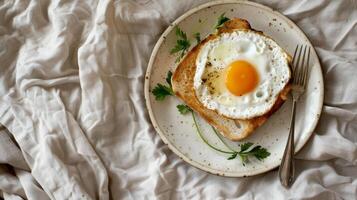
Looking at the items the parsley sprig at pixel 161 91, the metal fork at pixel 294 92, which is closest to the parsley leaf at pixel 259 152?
the metal fork at pixel 294 92

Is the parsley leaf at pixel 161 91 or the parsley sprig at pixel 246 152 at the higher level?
the parsley leaf at pixel 161 91

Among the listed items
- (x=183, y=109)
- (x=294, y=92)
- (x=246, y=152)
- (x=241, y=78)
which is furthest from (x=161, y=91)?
(x=294, y=92)

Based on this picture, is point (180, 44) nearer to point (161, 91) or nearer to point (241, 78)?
point (161, 91)

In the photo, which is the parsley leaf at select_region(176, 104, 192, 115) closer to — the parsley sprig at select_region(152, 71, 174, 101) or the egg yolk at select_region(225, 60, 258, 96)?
the parsley sprig at select_region(152, 71, 174, 101)

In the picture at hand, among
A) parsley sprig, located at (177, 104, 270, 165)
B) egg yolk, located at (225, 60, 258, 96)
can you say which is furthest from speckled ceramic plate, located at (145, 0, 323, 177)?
egg yolk, located at (225, 60, 258, 96)

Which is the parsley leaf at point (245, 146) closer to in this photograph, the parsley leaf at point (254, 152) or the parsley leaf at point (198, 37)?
the parsley leaf at point (254, 152)

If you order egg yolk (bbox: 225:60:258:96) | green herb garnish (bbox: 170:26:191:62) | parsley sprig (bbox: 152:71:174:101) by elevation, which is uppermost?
green herb garnish (bbox: 170:26:191:62)
